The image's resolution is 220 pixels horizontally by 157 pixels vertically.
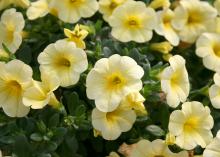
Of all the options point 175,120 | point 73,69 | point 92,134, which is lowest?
point 92,134

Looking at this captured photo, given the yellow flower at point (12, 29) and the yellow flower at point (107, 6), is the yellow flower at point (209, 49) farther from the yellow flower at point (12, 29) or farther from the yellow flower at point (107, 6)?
the yellow flower at point (12, 29)

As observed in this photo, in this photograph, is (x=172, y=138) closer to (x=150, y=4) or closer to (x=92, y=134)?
(x=92, y=134)

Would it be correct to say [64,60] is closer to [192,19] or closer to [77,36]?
[77,36]

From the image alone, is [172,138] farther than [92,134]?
No

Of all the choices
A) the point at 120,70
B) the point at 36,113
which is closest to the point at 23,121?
the point at 36,113

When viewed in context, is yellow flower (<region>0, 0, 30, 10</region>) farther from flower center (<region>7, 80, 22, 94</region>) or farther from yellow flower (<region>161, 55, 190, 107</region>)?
yellow flower (<region>161, 55, 190, 107</region>)

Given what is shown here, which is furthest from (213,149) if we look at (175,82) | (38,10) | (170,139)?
(38,10)

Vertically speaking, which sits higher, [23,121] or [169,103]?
[169,103]
